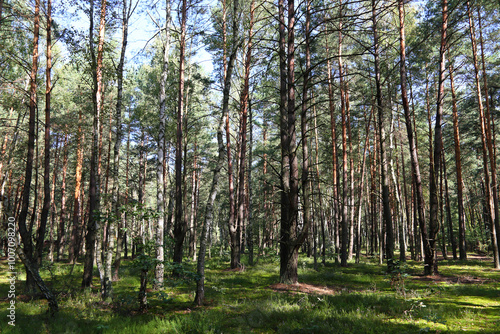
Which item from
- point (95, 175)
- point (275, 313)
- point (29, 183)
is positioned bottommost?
point (275, 313)

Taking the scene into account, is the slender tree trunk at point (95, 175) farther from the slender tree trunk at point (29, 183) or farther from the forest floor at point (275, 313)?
the slender tree trunk at point (29, 183)

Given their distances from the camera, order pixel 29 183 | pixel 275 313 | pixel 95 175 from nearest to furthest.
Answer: pixel 275 313, pixel 29 183, pixel 95 175

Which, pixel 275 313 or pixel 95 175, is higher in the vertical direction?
pixel 95 175

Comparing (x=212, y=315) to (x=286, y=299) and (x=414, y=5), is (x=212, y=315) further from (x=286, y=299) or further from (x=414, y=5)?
(x=414, y=5)

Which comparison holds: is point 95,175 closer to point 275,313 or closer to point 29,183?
point 29,183

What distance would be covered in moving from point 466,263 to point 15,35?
89.0ft

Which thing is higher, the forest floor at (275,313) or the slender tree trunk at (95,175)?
the slender tree trunk at (95,175)

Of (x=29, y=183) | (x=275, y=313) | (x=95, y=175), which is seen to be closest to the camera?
(x=275, y=313)

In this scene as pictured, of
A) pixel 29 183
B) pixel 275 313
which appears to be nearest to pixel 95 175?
pixel 29 183

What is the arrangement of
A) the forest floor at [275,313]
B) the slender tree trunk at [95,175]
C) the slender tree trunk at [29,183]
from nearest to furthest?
1. the forest floor at [275,313]
2. the slender tree trunk at [29,183]
3. the slender tree trunk at [95,175]

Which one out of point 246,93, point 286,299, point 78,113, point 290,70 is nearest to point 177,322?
point 286,299

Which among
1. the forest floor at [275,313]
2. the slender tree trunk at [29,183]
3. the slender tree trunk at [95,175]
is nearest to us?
the forest floor at [275,313]

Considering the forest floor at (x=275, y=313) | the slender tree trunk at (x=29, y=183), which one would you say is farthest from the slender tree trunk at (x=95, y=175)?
the slender tree trunk at (x=29, y=183)

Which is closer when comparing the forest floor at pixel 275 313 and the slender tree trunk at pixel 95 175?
the forest floor at pixel 275 313
